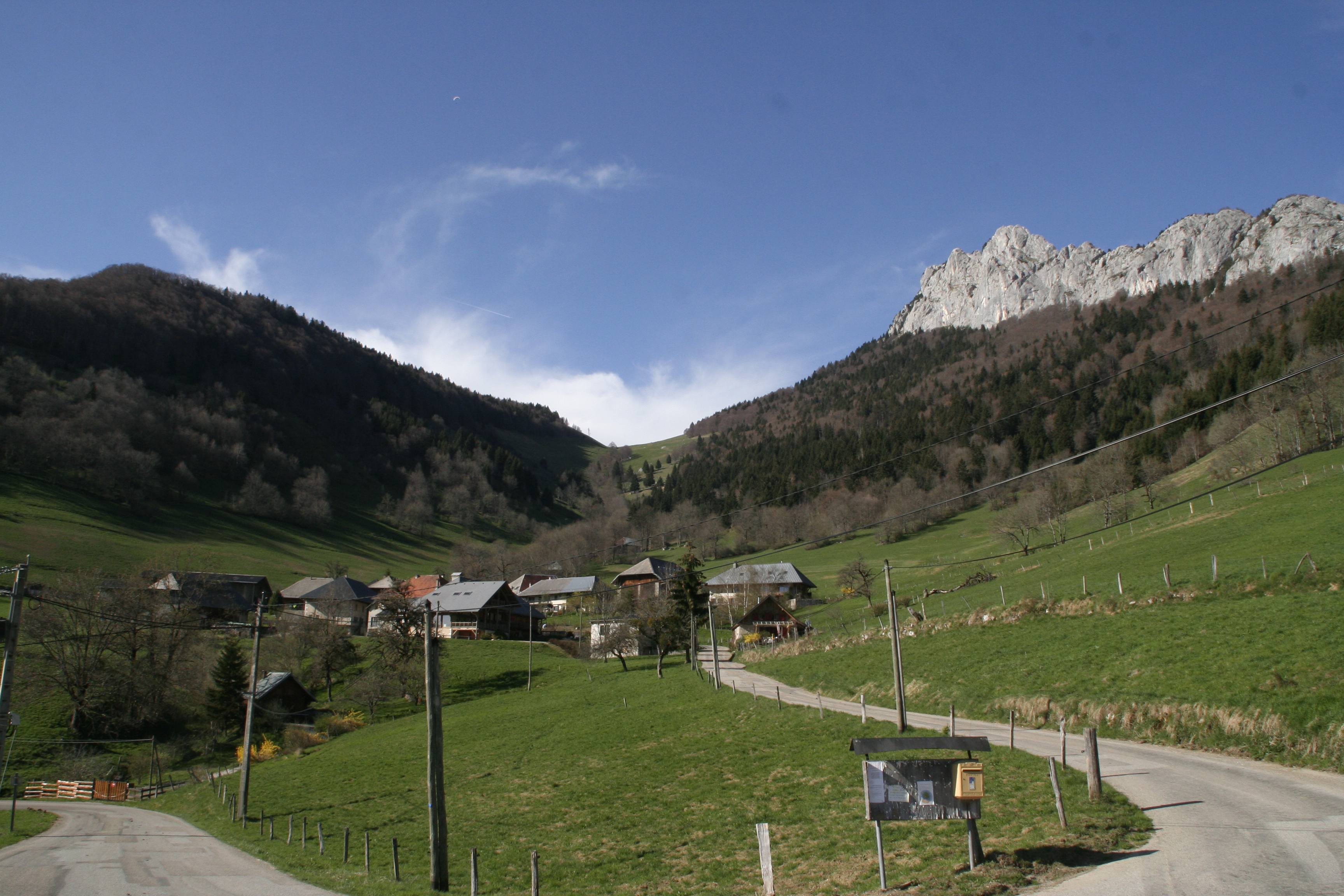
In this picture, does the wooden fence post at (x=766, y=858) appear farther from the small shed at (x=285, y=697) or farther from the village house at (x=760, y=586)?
the village house at (x=760, y=586)

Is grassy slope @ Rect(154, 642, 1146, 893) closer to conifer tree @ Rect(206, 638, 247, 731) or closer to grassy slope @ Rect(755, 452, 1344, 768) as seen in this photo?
grassy slope @ Rect(755, 452, 1344, 768)

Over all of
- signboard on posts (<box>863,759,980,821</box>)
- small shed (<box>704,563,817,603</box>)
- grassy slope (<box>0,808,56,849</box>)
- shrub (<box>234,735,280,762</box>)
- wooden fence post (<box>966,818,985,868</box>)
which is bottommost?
shrub (<box>234,735,280,762</box>)

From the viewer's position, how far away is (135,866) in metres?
20.5

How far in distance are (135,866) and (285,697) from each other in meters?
41.9

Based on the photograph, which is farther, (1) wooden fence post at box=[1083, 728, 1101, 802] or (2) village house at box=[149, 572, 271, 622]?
(2) village house at box=[149, 572, 271, 622]

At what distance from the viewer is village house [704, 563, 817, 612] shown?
90500 millimetres

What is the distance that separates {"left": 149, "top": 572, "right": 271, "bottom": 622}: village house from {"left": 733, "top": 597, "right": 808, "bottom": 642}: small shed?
4891 cm

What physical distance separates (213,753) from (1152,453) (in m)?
112

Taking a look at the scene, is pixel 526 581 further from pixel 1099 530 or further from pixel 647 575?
pixel 1099 530

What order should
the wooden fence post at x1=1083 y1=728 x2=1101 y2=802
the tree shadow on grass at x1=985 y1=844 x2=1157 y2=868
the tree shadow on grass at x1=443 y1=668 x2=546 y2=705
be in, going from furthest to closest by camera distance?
the tree shadow on grass at x1=443 y1=668 x2=546 y2=705 < the wooden fence post at x1=1083 y1=728 x2=1101 y2=802 < the tree shadow on grass at x1=985 y1=844 x2=1157 y2=868

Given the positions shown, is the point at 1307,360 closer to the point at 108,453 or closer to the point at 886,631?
the point at 886,631

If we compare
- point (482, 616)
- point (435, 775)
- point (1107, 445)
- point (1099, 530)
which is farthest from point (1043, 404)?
point (435, 775)

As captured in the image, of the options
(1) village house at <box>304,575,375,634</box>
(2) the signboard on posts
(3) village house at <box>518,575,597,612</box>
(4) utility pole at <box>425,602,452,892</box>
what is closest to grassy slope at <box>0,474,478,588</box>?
(1) village house at <box>304,575,375,634</box>

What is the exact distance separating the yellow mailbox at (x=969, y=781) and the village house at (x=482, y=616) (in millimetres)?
82787
